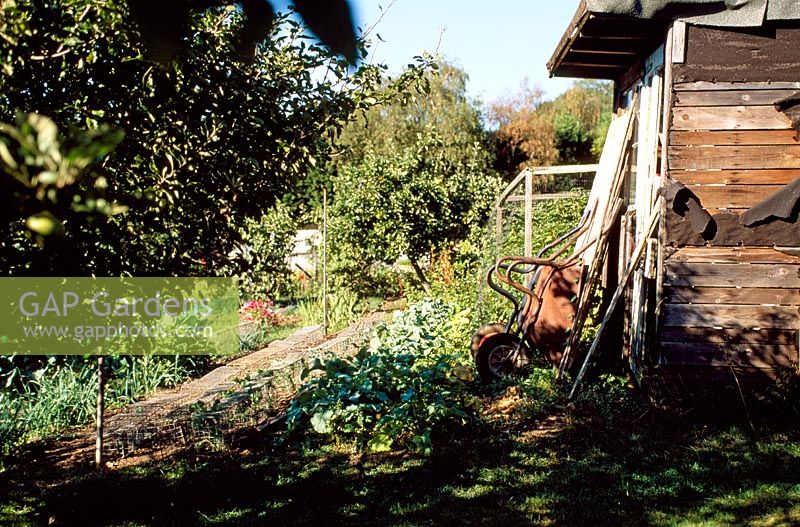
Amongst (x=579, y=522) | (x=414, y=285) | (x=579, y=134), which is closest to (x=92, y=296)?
(x=579, y=522)

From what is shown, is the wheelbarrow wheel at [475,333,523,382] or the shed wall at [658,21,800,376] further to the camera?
the wheelbarrow wheel at [475,333,523,382]

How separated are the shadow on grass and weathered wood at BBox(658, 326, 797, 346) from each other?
2.29 ft

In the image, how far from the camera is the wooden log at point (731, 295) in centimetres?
600

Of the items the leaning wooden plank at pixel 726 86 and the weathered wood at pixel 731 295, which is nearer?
the leaning wooden plank at pixel 726 86

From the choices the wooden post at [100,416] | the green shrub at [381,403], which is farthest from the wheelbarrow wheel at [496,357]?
the wooden post at [100,416]

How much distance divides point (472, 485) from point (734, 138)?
3398mm

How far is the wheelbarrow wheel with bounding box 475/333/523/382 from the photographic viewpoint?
6992 mm

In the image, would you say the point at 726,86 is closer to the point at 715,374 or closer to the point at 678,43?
the point at 678,43

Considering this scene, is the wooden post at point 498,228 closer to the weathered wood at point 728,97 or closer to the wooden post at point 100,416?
the weathered wood at point 728,97

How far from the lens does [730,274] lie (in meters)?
5.99

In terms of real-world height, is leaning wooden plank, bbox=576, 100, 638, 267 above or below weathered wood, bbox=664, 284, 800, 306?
above

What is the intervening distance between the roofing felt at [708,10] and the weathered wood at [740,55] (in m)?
0.09

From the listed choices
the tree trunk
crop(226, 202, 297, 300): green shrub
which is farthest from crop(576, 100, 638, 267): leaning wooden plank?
the tree trunk

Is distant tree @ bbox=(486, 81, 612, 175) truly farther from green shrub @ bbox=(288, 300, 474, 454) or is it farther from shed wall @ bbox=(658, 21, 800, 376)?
green shrub @ bbox=(288, 300, 474, 454)
